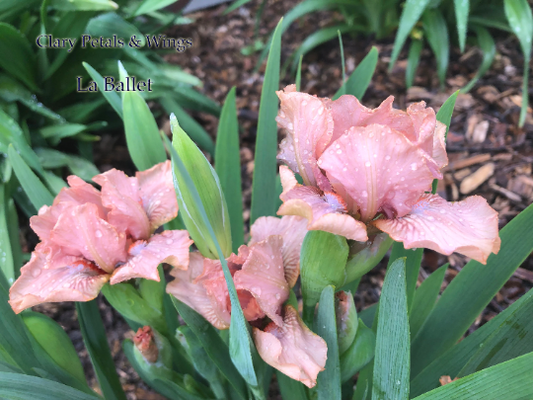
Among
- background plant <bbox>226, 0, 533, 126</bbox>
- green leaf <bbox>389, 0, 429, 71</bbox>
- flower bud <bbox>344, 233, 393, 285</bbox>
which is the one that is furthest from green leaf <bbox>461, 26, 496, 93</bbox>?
flower bud <bbox>344, 233, 393, 285</bbox>

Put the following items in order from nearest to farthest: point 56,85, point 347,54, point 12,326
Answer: point 12,326, point 56,85, point 347,54

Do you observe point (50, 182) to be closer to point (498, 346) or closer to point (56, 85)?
point (56, 85)

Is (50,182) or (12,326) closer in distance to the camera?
(12,326)

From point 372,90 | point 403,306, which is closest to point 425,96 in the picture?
point 372,90

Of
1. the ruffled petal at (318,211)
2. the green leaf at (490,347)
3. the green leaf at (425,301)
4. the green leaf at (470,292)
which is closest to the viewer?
the ruffled petal at (318,211)

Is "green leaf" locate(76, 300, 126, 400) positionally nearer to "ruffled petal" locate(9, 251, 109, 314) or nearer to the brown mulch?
"ruffled petal" locate(9, 251, 109, 314)

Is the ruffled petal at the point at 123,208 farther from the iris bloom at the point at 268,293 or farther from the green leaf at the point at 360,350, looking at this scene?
the green leaf at the point at 360,350

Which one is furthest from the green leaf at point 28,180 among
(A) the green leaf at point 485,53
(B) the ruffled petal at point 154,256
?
(A) the green leaf at point 485,53

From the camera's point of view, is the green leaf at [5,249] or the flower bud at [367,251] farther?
the green leaf at [5,249]
